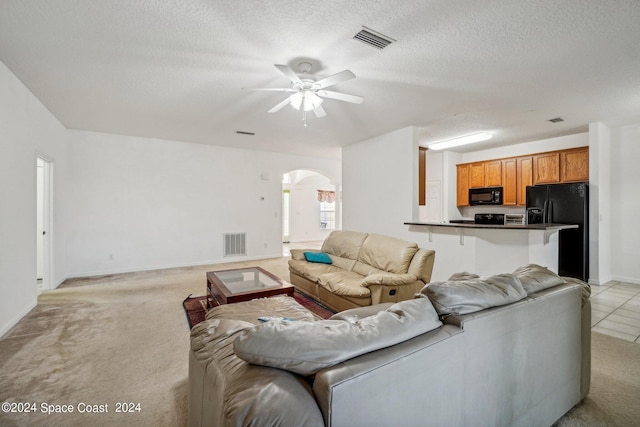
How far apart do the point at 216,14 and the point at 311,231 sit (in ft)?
27.9

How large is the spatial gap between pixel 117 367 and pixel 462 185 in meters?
6.90

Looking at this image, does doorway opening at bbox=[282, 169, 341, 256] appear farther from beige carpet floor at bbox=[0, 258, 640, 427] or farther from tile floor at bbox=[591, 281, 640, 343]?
tile floor at bbox=[591, 281, 640, 343]

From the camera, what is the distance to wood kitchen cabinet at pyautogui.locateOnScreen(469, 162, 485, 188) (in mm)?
6309

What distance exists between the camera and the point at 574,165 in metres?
4.95

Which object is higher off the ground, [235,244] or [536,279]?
[536,279]

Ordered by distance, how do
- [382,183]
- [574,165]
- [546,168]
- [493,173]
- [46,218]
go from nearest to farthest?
Result: [46,218]
[574,165]
[382,183]
[546,168]
[493,173]

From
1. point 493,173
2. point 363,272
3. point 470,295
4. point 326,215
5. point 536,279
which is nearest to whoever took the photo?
point 470,295

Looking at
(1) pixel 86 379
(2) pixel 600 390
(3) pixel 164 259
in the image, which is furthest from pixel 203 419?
(3) pixel 164 259

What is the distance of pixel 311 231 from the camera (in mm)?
10250

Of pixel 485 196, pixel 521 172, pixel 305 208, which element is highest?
pixel 521 172

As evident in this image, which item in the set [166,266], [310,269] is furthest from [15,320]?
[310,269]

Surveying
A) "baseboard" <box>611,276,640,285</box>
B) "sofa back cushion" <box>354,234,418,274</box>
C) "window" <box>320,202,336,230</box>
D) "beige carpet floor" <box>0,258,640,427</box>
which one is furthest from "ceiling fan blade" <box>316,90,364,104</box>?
"window" <box>320,202,336,230</box>

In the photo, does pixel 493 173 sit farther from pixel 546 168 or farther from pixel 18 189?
pixel 18 189

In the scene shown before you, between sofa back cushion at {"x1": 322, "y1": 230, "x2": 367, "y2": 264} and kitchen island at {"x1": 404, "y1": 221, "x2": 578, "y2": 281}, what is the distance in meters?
0.91
